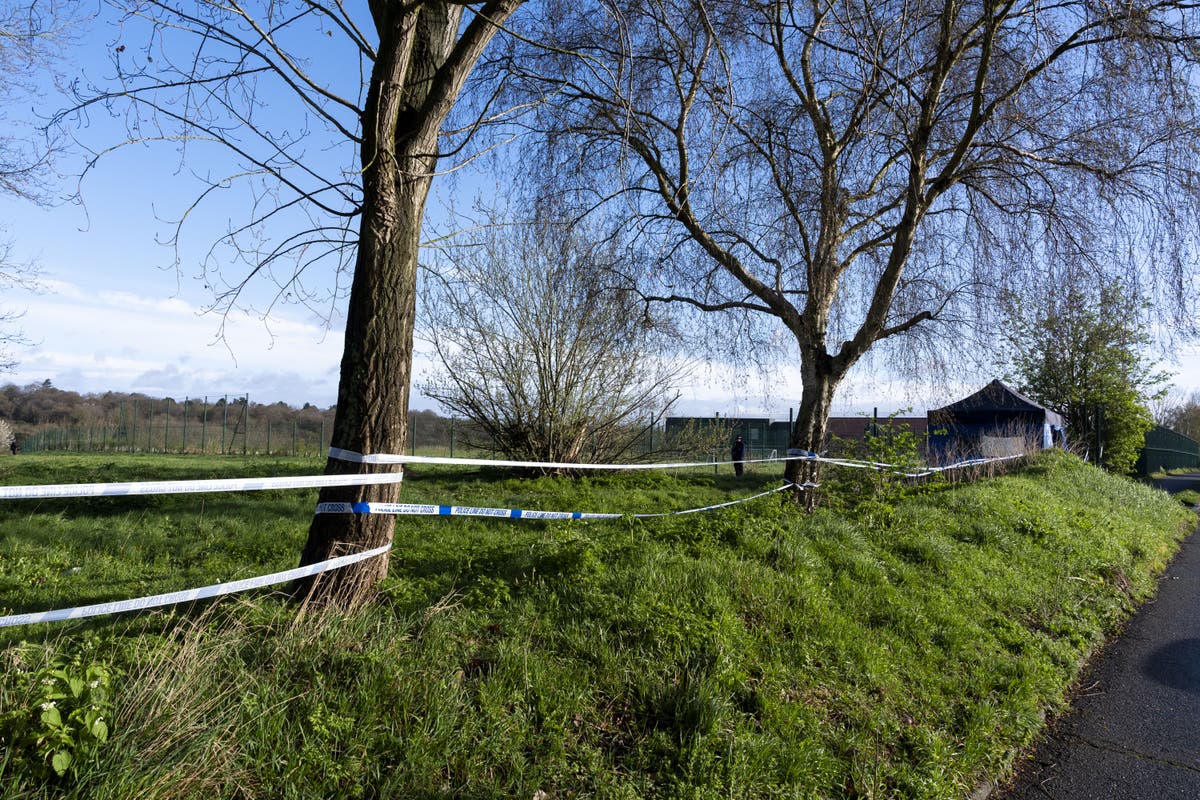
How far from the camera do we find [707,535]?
5.95 meters

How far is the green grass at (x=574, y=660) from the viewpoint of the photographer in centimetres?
266

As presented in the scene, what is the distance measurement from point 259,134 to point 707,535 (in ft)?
14.2

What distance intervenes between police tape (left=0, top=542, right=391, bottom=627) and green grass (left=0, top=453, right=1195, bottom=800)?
0.48 feet

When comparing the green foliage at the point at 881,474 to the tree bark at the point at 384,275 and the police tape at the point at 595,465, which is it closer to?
the police tape at the point at 595,465

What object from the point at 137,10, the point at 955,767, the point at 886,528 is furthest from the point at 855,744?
the point at 137,10

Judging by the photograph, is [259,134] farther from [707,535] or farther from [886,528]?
[886,528]

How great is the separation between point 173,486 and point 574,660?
198 centimetres

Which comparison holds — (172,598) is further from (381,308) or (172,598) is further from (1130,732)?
(1130,732)

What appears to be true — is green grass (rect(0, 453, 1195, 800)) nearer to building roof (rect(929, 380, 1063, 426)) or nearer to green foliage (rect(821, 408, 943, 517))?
green foliage (rect(821, 408, 943, 517))

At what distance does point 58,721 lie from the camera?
221 centimetres

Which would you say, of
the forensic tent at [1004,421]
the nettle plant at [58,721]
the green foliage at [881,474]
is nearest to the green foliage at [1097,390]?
the forensic tent at [1004,421]

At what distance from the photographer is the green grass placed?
8.71ft

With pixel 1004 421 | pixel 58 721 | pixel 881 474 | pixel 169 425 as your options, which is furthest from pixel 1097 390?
pixel 169 425

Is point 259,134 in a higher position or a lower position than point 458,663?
higher
